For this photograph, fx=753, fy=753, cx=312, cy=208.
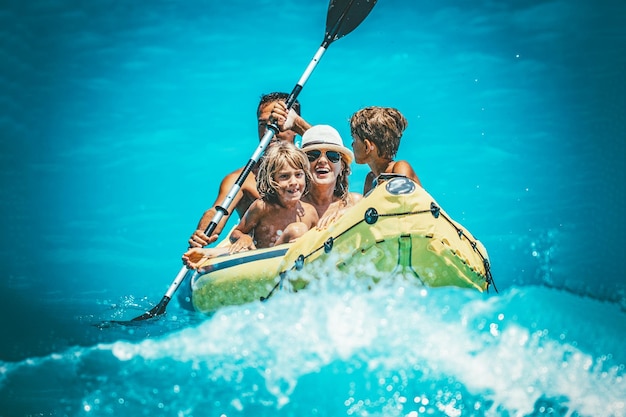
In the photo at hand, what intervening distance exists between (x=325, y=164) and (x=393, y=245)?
96 cm

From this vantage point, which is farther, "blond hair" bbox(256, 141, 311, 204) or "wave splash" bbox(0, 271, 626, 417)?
"blond hair" bbox(256, 141, 311, 204)

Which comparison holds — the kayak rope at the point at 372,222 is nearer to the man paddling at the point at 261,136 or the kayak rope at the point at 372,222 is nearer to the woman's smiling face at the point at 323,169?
the woman's smiling face at the point at 323,169

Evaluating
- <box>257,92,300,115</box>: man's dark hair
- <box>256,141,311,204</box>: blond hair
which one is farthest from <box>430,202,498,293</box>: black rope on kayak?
<box>257,92,300,115</box>: man's dark hair

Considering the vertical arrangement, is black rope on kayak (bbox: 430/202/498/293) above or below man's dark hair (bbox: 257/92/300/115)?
below

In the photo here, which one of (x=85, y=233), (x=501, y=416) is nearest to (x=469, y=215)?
(x=85, y=233)

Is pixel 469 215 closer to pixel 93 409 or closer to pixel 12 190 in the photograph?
pixel 12 190

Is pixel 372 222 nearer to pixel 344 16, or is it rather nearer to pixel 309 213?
pixel 309 213

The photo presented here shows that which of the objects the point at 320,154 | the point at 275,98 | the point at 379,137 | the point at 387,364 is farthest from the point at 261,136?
the point at 387,364

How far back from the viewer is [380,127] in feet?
12.7

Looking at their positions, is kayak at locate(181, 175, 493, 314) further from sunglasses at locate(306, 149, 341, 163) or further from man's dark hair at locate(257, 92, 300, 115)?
man's dark hair at locate(257, 92, 300, 115)

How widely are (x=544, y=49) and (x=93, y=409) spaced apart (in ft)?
26.7

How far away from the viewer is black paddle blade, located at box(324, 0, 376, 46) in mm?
4953

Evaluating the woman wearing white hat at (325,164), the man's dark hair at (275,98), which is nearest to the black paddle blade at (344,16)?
the man's dark hair at (275,98)

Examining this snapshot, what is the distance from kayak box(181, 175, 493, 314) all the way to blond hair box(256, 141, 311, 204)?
1.57ft
